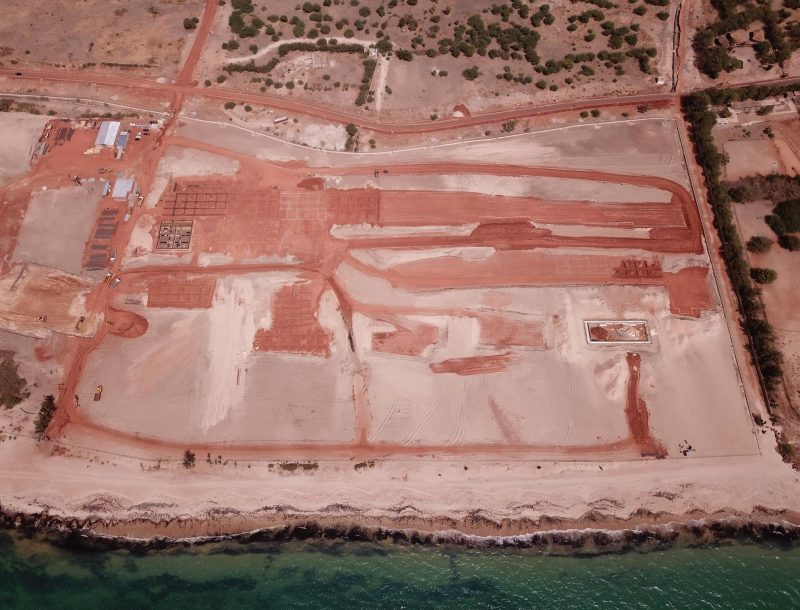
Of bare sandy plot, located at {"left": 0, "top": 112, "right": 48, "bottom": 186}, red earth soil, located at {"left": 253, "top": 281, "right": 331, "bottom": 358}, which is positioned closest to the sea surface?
red earth soil, located at {"left": 253, "top": 281, "right": 331, "bottom": 358}

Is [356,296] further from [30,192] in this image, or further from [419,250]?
[30,192]

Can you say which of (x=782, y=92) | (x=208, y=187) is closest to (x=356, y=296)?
(x=208, y=187)

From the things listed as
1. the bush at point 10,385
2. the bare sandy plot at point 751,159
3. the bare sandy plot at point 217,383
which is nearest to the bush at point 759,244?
the bare sandy plot at point 751,159

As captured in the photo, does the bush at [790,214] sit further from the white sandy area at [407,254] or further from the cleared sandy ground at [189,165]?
the cleared sandy ground at [189,165]

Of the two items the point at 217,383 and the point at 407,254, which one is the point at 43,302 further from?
the point at 407,254

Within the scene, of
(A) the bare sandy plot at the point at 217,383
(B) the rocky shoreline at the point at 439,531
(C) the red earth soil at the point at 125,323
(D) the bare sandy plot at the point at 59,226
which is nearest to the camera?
(B) the rocky shoreline at the point at 439,531

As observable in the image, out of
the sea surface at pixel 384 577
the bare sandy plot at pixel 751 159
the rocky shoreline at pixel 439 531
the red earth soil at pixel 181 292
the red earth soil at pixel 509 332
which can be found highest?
the bare sandy plot at pixel 751 159

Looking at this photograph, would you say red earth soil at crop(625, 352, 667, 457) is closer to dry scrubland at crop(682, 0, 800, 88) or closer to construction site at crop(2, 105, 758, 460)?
construction site at crop(2, 105, 758, 460)
